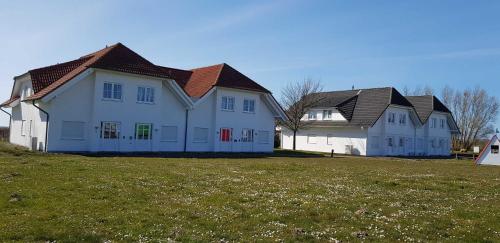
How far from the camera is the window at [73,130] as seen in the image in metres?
33.0

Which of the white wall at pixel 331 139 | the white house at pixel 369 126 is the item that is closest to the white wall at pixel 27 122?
the white house at pixel 369 126

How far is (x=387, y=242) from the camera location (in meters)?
8.12

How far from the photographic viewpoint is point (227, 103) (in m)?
43.1

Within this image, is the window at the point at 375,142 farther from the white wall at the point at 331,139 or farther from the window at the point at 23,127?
the window at the point at 23,127

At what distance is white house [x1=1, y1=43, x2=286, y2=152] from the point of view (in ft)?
109

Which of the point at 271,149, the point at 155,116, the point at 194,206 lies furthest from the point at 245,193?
the point at 271,149

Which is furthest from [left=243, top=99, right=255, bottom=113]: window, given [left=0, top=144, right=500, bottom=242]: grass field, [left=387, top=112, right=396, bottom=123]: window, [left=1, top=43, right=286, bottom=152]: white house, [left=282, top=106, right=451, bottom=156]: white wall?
[left=0, top=144, right=500, bottom=242]: grass field

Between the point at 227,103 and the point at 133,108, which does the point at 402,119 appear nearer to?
the point at 227,103

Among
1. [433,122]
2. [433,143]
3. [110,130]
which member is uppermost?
[433,122]

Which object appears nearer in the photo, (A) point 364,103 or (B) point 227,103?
(B) point 227,103

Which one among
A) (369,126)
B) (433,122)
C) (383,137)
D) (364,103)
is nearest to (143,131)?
(369,126)

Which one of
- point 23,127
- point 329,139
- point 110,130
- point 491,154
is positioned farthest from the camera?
point 329,139

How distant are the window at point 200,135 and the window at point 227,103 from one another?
2751mm

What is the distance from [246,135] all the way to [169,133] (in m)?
8.24
